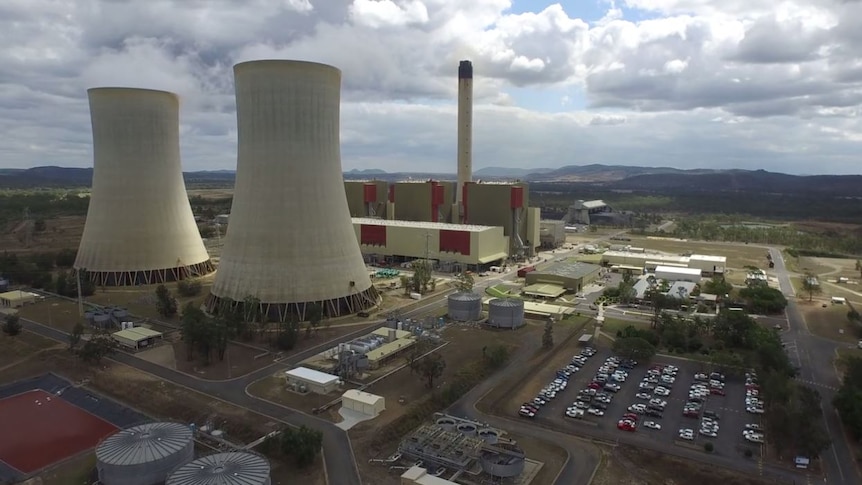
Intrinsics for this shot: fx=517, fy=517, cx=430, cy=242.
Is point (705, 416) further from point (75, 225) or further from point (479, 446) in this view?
point (75, 225)

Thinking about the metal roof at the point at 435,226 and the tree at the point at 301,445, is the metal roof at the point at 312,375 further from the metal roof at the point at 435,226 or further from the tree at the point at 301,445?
the metal roof at the point at 435,226

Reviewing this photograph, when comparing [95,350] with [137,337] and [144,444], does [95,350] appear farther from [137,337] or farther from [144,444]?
[144,444]

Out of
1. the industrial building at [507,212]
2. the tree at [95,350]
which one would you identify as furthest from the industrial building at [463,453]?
the industrial building at [507,212]

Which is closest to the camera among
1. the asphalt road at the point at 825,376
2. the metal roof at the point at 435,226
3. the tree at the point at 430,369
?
the asphalt road at the point at 825,376

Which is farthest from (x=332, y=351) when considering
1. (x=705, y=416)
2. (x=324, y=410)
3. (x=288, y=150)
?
(x=705, y=416)

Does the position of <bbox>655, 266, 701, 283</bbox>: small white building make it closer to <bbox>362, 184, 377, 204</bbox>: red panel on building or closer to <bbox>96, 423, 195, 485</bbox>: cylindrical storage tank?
<bbox>362, 184, 377, 204</bbox>: red panel on building

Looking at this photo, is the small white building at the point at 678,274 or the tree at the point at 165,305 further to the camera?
the small white building at the point at 678,274
